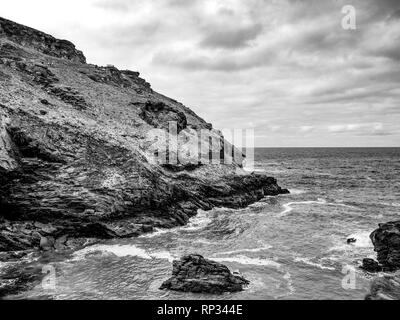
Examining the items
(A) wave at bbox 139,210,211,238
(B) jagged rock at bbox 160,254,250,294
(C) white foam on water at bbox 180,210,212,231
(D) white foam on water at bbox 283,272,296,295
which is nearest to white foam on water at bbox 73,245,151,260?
(A) wave at bbox 139,210,211,238

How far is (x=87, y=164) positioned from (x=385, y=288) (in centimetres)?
3068

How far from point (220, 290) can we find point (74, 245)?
16.2 meters

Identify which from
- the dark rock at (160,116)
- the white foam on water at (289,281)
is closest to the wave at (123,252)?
the white foam on water at (289,281)

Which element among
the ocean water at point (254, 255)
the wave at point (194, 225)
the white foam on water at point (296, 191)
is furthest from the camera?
the white foam on water at point (296, 191)

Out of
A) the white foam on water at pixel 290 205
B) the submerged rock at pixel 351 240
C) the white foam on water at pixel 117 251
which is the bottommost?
the white foam on water at pixel 117 251

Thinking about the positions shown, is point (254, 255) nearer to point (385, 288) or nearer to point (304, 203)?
point (385, 288)

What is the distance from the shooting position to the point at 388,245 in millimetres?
29859

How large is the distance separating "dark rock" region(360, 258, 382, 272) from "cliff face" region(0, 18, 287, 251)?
20583 mm

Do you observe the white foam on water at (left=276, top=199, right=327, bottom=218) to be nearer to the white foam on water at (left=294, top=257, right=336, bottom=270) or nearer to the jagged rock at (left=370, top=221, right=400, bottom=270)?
the white foam on water at (left=294, top=257, right=336, bottom=270)

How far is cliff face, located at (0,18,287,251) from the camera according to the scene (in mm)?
34438

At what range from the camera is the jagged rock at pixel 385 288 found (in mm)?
23344

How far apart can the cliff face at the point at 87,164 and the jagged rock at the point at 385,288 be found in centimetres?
2217

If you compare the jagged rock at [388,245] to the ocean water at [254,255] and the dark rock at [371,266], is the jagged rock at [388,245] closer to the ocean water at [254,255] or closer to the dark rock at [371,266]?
the dark rock at [371,266]
